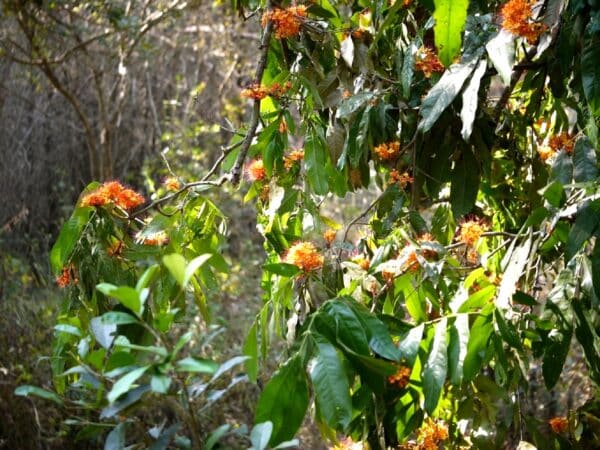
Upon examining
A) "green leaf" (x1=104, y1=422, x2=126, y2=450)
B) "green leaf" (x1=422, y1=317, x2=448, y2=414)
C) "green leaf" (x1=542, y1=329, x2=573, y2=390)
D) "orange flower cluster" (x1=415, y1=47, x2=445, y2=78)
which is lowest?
"green leaf" (x1=542, y1=329, x2=573, y2=390)

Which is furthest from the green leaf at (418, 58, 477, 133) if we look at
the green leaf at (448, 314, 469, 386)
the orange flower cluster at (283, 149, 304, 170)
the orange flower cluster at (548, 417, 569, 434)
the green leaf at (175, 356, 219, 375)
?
the orange flower cluster at (548, 417, 569, 434)

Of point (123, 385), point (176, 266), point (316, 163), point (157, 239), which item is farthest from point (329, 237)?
point (123, 385)

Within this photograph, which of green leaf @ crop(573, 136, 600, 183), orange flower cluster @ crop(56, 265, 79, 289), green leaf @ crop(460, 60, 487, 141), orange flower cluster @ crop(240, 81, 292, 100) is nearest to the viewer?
green leaf @ crop(460, 60, 487, 141)

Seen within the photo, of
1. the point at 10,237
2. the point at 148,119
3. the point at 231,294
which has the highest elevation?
the point at 148,119

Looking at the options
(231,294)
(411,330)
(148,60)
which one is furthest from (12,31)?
(411,330)

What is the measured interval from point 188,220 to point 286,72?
16.8 inches

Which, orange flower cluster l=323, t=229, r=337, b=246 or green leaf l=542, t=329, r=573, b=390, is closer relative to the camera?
green leaf l=542, t=329, r=573, b=390

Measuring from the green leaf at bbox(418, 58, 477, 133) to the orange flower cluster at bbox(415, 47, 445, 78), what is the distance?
0.18m

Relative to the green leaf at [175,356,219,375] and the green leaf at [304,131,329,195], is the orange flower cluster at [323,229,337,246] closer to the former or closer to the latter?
the green leaf at [304,131,329,195]

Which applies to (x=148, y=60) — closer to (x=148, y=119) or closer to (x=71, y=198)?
(x=148, y=119)

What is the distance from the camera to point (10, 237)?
5.85 metres

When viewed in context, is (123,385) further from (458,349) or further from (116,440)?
(458,349)

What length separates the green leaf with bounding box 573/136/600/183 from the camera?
1.66 metres

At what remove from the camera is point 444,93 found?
161cm
